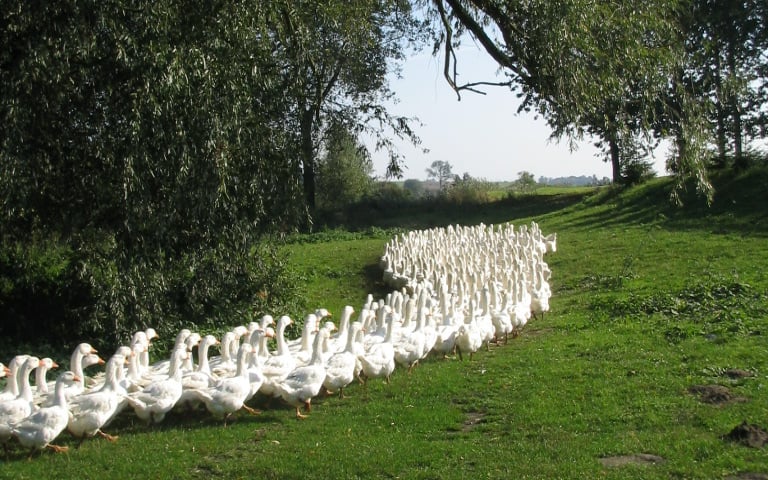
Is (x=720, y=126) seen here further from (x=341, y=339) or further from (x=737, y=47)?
(x=341, y=339)

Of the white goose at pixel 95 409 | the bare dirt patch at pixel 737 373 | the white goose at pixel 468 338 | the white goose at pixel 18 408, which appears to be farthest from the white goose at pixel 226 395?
the bare dirt patch at pixel 737 373

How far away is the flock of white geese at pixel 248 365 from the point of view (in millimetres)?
8258

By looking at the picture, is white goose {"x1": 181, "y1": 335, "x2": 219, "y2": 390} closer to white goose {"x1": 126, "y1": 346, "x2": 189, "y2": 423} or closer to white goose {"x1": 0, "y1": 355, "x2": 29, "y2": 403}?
white goose {"x1": 126, "y1": 346, "x2": 189, "y2": 423}

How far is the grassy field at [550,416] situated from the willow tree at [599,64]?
2.94 meters

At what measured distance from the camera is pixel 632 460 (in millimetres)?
7270

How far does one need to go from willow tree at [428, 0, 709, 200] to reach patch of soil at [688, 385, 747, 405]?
154 inches

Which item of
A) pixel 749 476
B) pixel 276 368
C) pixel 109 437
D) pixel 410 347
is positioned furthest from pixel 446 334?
pixel 749 476

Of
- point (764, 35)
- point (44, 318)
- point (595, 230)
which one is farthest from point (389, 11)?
point (764, 35)

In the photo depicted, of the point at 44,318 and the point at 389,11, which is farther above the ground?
the point at 389,11

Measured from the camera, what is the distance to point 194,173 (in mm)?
10047

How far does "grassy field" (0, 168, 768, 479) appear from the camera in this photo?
7332mm

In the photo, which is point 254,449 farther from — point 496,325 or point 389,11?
point 389,11

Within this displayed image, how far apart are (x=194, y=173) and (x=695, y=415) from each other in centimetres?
648

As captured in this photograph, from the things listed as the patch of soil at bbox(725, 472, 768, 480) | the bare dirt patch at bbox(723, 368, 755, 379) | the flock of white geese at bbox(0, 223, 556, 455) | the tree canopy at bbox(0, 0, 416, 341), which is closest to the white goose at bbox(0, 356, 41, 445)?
the flock of white geese at bbox(0, 223, 556, 455)
